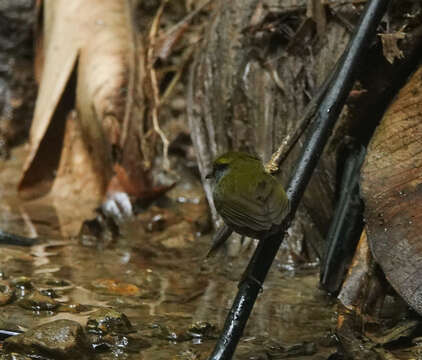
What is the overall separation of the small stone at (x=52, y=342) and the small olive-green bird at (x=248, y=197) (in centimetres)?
48

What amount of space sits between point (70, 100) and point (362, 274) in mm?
3368

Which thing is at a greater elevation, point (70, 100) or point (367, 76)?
point (367, 76)

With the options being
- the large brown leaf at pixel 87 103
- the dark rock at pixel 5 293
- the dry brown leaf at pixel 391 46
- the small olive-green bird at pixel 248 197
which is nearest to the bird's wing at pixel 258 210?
the small olive-green bird at pixel 248 197

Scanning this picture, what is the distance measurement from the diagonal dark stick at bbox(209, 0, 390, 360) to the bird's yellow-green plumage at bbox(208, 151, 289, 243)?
0.05 meters

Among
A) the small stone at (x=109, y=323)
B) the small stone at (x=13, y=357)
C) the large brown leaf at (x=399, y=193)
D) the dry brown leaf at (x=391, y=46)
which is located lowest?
the small stone at (x=109, y=323)

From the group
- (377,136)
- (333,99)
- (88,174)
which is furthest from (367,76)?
(88,174)

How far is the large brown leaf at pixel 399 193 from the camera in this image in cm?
236

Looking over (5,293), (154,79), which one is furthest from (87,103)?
(5,293)

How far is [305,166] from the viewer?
7.23 ft

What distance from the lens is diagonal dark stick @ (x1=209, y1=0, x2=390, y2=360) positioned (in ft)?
6.15

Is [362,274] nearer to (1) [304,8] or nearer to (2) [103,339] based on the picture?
(2) [103,339]

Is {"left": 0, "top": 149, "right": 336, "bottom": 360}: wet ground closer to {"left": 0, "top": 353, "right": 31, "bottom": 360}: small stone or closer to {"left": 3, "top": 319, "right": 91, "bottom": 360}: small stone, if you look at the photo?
{"left": 3, "top": 319, "right": 91, "bottom": 360}: small stone

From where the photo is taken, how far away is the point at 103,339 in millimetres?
2277

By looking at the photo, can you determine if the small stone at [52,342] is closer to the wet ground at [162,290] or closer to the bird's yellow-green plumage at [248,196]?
the wet ground at [162,290]
